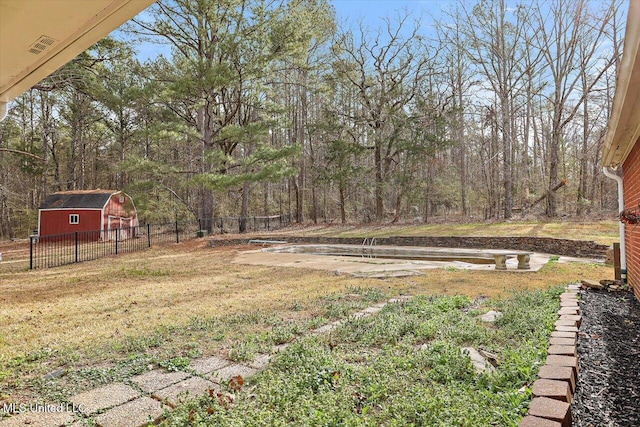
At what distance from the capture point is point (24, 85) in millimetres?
2035

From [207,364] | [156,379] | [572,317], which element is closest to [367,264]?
[572,317]

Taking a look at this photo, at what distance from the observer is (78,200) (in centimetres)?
1872

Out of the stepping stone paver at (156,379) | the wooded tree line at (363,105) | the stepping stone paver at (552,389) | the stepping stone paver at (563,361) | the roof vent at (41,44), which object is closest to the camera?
the roof vent at (41,44)

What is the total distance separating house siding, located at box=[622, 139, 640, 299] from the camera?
4.34 meters

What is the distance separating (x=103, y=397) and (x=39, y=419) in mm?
319

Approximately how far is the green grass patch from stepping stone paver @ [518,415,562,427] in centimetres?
5

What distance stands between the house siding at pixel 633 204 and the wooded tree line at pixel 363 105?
11.4 m

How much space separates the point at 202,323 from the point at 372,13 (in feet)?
62.0

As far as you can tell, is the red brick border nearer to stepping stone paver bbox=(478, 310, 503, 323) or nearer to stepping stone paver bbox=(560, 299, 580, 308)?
stepping stone paver bbox=(478, 310, 503, 323)

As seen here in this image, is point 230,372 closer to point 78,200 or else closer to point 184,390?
point 184,390

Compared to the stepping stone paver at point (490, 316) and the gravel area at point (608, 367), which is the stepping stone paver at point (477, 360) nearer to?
the gravel area at point (608, 367)

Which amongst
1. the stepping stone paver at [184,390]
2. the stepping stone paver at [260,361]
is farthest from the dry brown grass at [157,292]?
the stepping stone paver at [260,361]

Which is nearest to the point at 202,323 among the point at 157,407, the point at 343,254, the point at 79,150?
the point at 157,407

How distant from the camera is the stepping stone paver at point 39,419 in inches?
76.2
